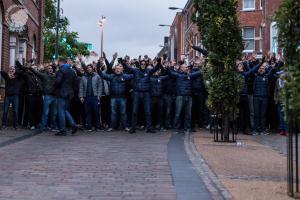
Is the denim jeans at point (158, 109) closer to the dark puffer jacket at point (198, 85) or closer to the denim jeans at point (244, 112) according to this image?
the dark puffer jacket at point (198, 85)

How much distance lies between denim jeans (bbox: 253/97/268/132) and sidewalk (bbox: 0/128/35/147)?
6.61 metres

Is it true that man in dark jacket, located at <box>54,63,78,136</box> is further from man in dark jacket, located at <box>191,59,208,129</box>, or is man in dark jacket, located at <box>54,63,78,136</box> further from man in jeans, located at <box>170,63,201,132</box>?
man in dark jacket, located at <box>191,59,208,129</box>

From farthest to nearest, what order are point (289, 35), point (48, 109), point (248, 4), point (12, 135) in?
point (248, 4) < point (48, 109) < point (12, 135) < point (289, 35)

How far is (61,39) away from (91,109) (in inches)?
2442

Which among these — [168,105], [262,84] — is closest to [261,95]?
[262,84]

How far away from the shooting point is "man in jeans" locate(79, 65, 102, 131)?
18453 millimetres

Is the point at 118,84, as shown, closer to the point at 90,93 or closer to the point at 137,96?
the point at 137,96

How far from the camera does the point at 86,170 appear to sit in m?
9.77

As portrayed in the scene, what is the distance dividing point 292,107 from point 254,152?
5.98 m

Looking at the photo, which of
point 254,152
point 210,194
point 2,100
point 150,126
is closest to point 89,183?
point 210,194

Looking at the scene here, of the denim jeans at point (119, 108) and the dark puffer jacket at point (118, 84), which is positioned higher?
the dark puffer jacket at point (118, 84)

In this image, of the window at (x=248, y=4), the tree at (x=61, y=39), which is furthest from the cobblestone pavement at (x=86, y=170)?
the tree at (x=61, y=39)

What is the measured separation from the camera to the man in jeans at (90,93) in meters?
18.5

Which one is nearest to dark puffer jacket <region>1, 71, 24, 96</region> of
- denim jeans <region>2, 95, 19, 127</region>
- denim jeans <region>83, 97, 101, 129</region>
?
denim jeans <region>2, 95, 19, 127</region>
